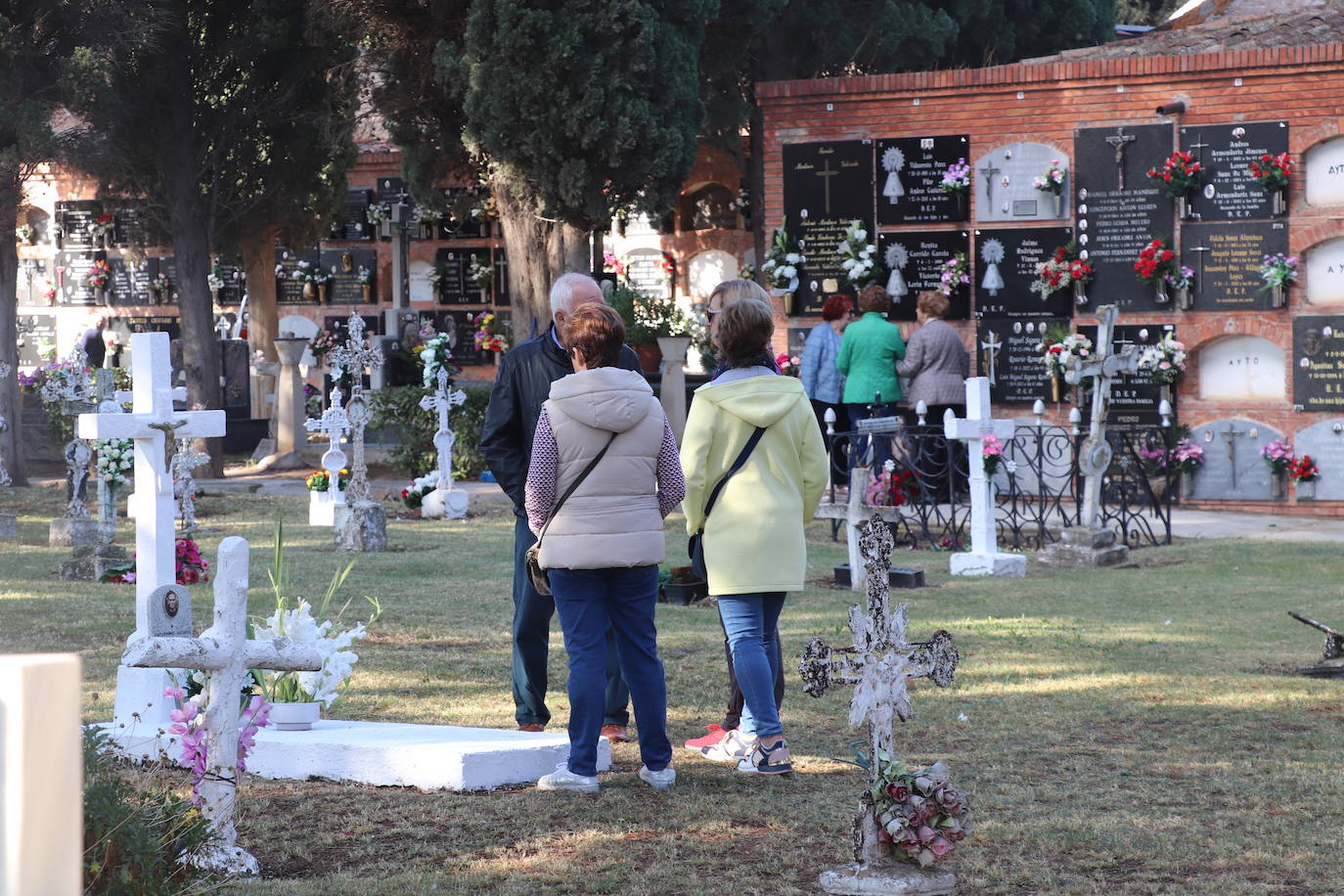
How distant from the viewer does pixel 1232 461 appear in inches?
561

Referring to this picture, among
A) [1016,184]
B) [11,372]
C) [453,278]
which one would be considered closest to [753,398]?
[1016,184]

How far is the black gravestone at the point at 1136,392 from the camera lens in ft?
47.6

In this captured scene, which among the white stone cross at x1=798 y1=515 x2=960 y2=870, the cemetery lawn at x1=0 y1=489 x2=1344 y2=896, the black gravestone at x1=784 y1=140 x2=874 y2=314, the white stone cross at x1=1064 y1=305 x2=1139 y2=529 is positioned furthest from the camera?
the black gravestone at x1=784 y1=140 x2=874 y2=314

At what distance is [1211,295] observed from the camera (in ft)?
47.1

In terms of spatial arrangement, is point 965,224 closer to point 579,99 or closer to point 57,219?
point 579,99

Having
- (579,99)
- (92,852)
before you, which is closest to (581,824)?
(92,852)

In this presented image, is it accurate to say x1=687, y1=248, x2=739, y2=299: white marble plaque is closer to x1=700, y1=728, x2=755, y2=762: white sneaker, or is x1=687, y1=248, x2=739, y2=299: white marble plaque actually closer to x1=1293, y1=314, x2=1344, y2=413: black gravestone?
x1=1293, y1=314, x2=1344, y2=413: black gravestone

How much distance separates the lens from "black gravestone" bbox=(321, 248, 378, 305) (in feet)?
74.0

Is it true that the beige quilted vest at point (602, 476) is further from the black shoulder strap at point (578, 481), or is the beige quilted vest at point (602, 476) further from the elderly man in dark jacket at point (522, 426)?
the elderly man in dark jacket at point (522, 426)

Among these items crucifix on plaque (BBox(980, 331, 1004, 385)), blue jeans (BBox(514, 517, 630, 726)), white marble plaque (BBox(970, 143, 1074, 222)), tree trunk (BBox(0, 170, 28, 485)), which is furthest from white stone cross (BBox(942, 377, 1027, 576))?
tree trunk (BBox(0, 170, 28, 485))

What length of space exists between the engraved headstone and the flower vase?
34.9 ft

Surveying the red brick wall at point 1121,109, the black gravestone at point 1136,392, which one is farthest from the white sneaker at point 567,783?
the red brick wall at point 1121,109

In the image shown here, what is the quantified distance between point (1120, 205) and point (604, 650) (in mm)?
10851

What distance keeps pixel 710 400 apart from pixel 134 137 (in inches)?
532
